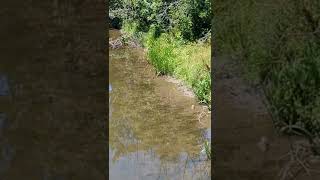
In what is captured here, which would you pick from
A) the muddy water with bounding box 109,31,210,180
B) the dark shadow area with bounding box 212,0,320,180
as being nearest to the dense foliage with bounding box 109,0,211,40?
the muddy water with bounding box 109,31,210,180

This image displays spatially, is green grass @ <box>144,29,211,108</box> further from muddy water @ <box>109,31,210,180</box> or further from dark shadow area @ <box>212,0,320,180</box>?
dark shadow area @ <box>212,0,320,180</box>

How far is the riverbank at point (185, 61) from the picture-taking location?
8586 millimetres

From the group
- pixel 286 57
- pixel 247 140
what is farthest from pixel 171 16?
pixel 247 140

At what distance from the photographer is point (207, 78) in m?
8.46

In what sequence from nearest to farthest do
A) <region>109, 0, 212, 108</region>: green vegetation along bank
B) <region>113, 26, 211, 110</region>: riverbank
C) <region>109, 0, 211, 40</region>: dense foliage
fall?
<region>113, 26, 211, 110</region>: riverbank
<region>109, 0, 212, 108</region>: green vegetation along bank
<region>109, 0, 211, 40</region>: dense foliage

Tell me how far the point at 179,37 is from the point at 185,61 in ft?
5.19

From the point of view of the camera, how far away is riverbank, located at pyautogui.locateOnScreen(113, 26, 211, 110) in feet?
28.2

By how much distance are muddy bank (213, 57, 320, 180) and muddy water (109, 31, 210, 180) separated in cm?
220

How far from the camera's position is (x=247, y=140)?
380 cm
